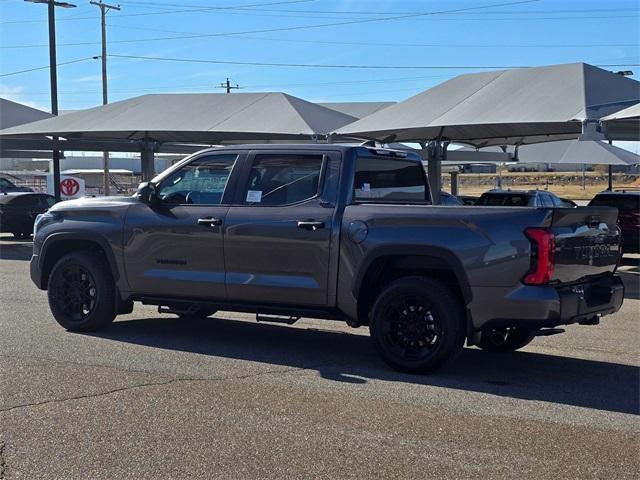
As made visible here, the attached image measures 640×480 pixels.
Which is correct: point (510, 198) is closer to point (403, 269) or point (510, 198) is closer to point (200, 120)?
point (200, 120)

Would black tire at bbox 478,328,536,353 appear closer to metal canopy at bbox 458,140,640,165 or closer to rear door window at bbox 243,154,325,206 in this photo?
rear door window at bbox 243,154,325,206

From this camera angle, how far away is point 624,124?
1639 centimetres

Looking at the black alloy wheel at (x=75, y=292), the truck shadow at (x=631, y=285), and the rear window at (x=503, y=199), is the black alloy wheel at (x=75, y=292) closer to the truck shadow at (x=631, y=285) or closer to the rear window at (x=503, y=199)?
the truck shadow at (x=631, y=285)

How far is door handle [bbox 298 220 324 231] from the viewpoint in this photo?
758 cm

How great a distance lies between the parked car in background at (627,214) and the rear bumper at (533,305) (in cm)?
1232

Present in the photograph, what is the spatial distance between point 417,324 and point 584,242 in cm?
156

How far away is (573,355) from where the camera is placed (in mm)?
8414

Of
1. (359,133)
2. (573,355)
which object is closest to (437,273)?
(573,355)

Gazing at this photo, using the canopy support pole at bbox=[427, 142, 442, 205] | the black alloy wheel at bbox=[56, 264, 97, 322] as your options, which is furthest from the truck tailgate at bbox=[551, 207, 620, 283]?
the canopy support pole at bbox=[427, 142, 442, 205]

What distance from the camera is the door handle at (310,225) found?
24.9 ft

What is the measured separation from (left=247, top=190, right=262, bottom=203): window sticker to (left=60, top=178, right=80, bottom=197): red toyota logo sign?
61.7 feet

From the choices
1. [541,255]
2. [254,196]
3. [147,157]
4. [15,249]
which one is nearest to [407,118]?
[147,157]

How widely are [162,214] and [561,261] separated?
3.96 m

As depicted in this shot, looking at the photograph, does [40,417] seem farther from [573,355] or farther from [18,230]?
[18,230]
